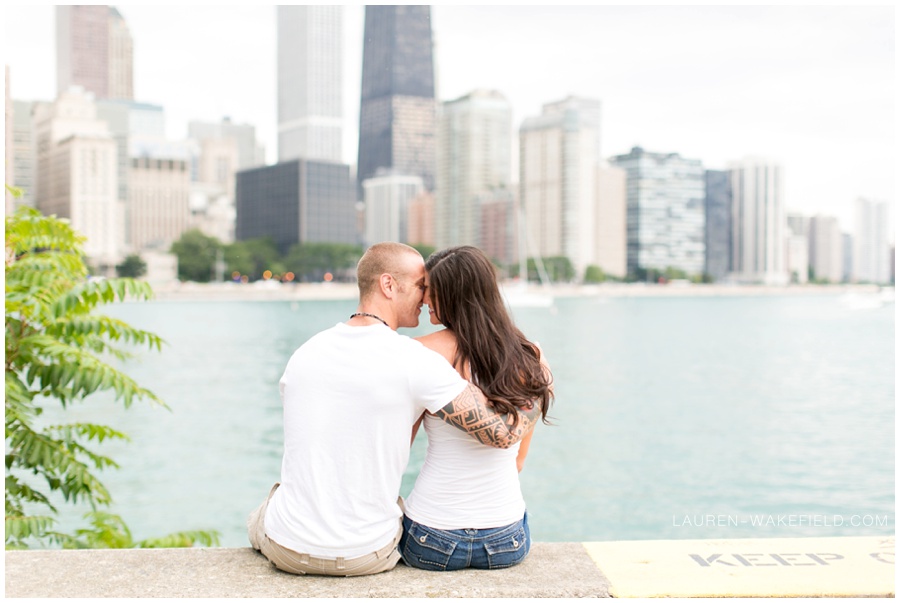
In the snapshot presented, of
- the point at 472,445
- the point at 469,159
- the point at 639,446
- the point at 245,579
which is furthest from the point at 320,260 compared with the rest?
the point at 472,445

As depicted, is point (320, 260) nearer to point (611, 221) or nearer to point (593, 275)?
point (593, 275)

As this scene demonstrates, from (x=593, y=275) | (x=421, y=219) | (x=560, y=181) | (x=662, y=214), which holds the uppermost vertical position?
(x=560, y=181)

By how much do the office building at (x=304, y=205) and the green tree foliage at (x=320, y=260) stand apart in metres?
8.94

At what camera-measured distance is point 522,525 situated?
3.54m

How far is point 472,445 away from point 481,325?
0.46 m

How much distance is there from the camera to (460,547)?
344 cm

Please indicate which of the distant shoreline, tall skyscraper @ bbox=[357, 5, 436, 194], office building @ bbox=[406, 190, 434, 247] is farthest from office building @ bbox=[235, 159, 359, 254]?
office building @ bbox=[406, 190, 434, 247]

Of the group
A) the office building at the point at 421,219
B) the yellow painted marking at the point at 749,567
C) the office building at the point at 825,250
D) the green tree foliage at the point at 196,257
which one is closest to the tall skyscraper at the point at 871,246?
the office building at the point at 825,250

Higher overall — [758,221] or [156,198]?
[156,198]

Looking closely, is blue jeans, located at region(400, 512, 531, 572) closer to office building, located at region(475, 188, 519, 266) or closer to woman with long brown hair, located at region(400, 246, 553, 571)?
woman with long brown hair, located at region(400, 246, 553, 571)

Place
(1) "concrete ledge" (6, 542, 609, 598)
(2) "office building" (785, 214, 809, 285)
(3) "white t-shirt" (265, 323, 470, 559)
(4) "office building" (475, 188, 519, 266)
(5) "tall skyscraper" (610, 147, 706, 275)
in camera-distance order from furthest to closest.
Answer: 1. (2) "office building" (785, 214, 809, 285)
2. (5) "tall skyscraper" (610, 147, 706, 275)
3. (4) "office building" (475, 188, 519, 266)
4. (1) "concrete ledge" (6, 542, 609, 598)
5. (3) "white t-shirt" (265, 323, 470, 559)

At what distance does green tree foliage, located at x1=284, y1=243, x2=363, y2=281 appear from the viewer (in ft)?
435

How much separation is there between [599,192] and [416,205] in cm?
Answer: 3744

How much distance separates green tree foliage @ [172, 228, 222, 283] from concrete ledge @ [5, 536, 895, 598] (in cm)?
13303
